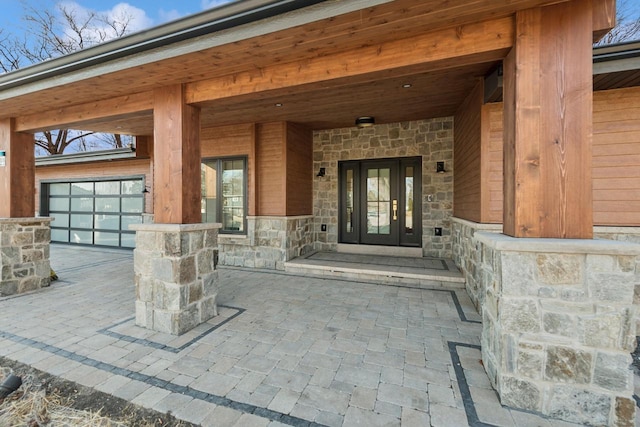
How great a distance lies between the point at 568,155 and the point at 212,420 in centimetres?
283

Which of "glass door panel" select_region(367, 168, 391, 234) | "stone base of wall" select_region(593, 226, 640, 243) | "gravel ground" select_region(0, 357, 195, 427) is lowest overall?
"gravel ground" select_region(0, 357, 195, 427)

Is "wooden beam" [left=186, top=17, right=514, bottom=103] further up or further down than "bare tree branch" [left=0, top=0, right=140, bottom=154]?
further down

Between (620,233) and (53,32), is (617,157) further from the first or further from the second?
(53,32)

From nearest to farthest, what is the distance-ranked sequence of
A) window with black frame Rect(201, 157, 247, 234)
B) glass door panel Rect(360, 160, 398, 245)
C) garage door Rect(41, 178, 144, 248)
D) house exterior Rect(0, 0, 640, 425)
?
house exterior Rect(0, 0, 640, 425) → window with black frame Rect(201, 157, 247, 234) → glass door panel Rect(360, 160, 398, 245) → garage door Rect(41, 178, 144, 248)

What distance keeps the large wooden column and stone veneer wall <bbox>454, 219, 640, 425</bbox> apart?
0.64 feet

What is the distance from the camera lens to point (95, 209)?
26.7 feet

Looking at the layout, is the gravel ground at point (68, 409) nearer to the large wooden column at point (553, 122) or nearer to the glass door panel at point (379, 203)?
the large wooden column at point (553, 122)

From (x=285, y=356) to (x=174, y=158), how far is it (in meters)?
2.27

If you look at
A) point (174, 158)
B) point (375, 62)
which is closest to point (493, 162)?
point (375, 62)

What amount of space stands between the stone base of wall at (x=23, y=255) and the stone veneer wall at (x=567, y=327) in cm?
597

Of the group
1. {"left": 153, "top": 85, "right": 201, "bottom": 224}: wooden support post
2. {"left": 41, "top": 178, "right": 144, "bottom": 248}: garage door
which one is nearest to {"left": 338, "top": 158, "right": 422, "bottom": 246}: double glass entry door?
{"left": 153, "top": 85, "right": 201, "bottom": 224}: wooden support post

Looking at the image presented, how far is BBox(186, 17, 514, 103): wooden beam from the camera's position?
2.00 m

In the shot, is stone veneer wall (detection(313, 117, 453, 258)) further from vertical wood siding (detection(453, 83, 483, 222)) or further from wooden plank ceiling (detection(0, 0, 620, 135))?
wooden plank ceiling (detection(0, 0, 620, 135))

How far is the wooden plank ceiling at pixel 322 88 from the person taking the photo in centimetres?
192
